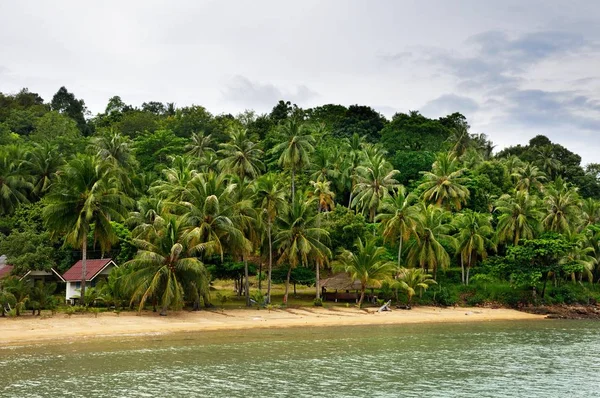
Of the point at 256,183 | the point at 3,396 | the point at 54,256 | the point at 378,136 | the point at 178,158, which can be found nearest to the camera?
the point at 3,396

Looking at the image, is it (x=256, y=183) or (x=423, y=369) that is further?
(x=256, y=183)

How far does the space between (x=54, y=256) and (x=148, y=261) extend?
1672 centimetres

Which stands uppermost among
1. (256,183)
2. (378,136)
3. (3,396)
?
(378,136)

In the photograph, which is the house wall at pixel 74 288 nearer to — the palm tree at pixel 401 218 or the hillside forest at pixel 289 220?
the hillside forest at pixel 289 220

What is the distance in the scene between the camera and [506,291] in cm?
5853

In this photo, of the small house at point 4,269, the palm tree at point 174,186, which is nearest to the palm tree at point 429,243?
the palm tree at point 174,186

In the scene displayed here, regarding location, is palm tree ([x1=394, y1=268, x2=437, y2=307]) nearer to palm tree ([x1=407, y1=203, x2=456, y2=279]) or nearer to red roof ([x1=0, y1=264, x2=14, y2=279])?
palm tree ([x1=407, y1=203, x2=456, y2=279])

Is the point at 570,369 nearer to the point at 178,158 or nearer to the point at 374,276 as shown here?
the point at 374,276

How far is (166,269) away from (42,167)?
30424 millimetres

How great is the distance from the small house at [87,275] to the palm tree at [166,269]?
6618mm

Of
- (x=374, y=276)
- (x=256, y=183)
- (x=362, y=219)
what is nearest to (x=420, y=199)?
(x=362, y=219)

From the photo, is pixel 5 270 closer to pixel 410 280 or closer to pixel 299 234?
pixel 299 234

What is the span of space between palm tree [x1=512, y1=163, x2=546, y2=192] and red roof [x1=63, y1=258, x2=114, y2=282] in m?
54.2

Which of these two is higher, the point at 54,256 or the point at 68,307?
the point at 54,256
